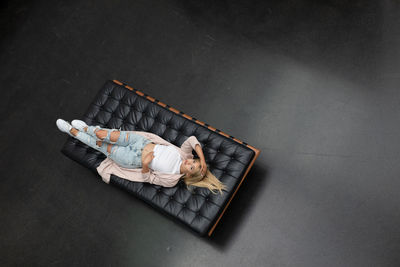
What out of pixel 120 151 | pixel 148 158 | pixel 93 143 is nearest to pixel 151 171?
pixel 148 158

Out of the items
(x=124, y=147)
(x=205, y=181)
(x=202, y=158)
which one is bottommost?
(x=124, y=147)

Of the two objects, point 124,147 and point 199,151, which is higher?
point 199,151

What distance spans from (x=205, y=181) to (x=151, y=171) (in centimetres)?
52

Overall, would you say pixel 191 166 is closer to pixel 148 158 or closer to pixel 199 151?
pixel 199 151

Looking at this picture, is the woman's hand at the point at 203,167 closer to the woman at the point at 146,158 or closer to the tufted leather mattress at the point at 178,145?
the woman at the point at 146,158

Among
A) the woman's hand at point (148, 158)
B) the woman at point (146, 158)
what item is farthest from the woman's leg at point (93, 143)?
the woman's hand at point (148, 158)

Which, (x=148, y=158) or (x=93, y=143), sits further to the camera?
(x=93, y=143)

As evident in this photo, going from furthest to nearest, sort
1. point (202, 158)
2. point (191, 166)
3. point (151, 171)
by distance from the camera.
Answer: point (151, 171) < point (202, 158) < point (191, 166)

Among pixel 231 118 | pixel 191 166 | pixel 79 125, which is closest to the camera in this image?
pixel 191 166

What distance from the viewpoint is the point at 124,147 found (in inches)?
128

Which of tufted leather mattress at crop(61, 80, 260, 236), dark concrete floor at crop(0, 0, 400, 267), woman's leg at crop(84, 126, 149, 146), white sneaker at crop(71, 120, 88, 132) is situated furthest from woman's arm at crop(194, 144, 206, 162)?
white sneaker at crop(71, 120, 88, 132)

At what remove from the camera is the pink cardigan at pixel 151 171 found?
311 centimetres

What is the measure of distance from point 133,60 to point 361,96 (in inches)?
103

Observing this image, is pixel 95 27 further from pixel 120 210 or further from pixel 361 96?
pixel 361 96
